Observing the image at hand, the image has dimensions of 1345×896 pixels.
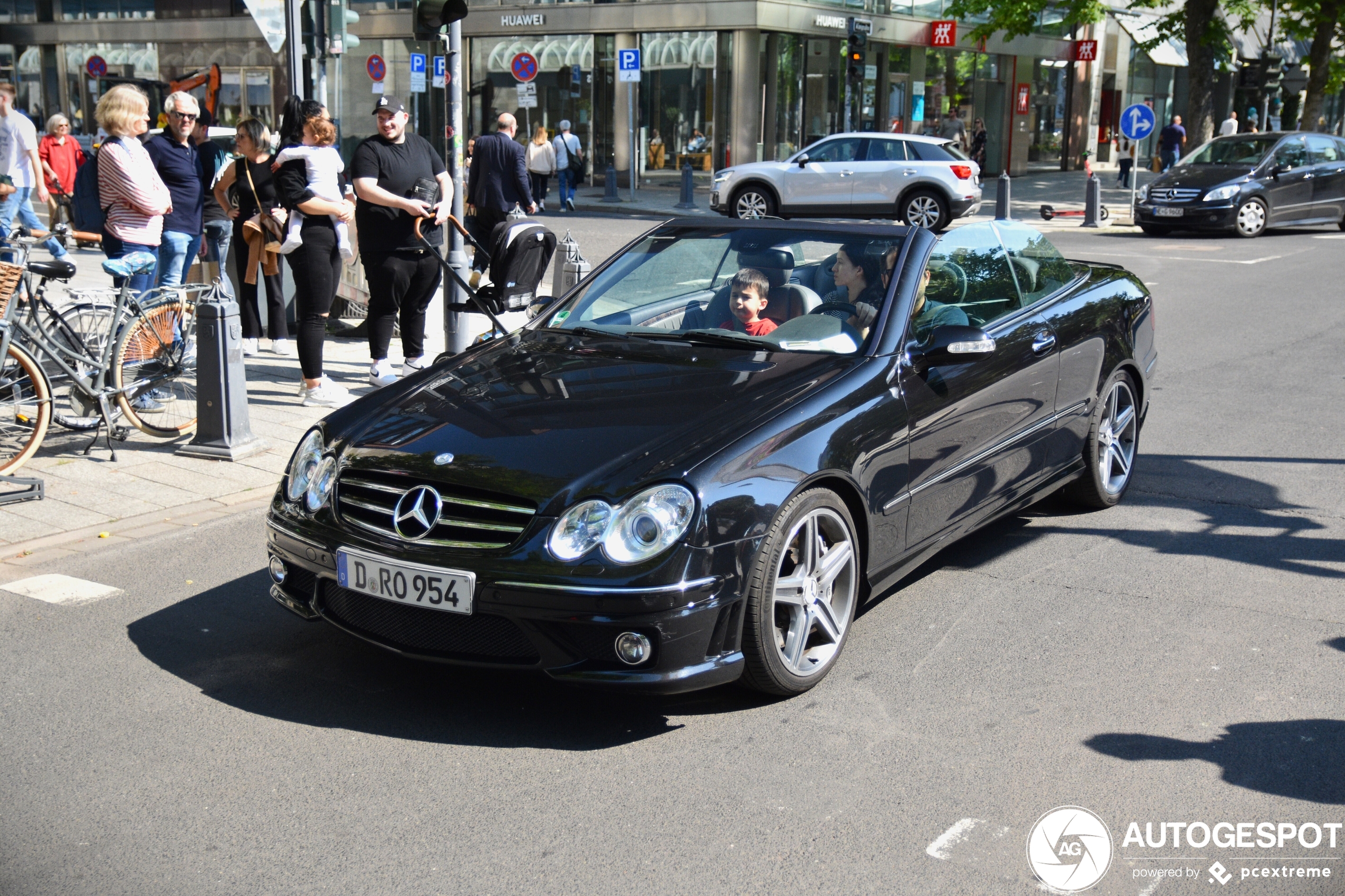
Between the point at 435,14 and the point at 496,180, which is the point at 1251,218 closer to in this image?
the point at 496,180

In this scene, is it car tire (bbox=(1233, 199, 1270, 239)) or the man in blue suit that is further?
car tire (bbox=(1233, 199, 1270, 239))

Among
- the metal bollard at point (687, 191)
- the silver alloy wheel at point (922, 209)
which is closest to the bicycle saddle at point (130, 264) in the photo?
the silver alloy wheel at point (922, 209)

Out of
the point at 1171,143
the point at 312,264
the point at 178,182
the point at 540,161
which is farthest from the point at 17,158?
the point at 1171,143

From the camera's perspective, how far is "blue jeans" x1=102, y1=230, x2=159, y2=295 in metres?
8.14

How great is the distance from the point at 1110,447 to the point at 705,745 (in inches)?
129

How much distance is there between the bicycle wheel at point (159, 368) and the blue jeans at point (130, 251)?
A: 0.58 m

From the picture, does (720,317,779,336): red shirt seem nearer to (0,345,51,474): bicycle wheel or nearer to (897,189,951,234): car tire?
(0,345,51,474): bicycle wheel

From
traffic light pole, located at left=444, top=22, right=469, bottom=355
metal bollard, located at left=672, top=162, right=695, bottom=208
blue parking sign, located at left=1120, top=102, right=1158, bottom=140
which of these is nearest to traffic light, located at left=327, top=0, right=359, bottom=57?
traffic light pole, located at left=444, top=22, right=469, bottom=355

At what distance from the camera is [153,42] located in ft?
141

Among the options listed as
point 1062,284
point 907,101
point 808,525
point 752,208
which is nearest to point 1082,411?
point 1062,284

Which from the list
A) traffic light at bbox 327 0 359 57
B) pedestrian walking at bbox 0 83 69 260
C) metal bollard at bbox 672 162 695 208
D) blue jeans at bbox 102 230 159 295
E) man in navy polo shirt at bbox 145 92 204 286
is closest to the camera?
blue jeans at bbox 102 230 159 295

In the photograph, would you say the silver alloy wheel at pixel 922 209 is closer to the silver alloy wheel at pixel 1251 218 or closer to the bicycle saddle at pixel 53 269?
the silver alloy wheel at pixel 1251 218

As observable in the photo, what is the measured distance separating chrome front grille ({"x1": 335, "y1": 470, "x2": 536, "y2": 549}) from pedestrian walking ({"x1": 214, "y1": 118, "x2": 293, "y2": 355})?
Result: 519cm

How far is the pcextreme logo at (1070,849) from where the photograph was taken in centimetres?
322
